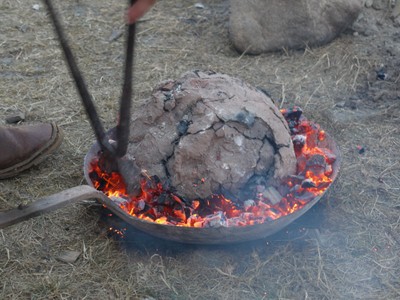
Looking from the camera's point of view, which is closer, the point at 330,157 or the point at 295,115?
the point at 330,157

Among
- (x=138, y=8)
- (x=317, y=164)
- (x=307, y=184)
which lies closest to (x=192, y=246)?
(x=307, y=184)

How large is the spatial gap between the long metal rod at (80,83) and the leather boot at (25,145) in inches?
43.5

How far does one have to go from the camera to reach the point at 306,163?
328 cm

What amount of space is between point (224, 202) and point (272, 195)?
263 mm

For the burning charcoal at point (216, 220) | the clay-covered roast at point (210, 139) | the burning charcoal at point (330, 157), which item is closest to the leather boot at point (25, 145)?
the clay-covered roast at point (210, 139)

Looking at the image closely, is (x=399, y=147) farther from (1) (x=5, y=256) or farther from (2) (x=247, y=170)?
(1) (x=5, y=256)

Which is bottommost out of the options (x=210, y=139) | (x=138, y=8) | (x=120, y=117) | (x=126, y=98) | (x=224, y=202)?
(x=224, y=202)

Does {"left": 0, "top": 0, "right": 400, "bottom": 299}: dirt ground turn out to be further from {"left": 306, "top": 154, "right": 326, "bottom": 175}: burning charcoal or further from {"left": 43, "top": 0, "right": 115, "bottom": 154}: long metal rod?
{"left": 43, "top": 0, "right": 115, "bottom": 154}: long metal rod

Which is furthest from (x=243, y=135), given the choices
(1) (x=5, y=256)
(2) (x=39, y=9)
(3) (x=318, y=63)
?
(2) (x=39, y=9)

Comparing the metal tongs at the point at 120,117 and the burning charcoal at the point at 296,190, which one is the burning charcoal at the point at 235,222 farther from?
the metal tongs at the point at 120,117

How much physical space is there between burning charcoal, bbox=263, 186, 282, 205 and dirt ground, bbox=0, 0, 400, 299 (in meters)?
0.29

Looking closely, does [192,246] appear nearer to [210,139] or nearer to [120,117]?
[210,139]

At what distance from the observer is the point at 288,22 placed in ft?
17.4

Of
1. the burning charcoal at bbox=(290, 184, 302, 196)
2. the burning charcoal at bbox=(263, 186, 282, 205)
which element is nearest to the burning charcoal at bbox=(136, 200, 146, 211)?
the burning charcoal at bbox=(263, 186, 282, 205)
